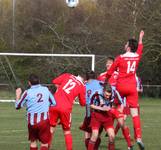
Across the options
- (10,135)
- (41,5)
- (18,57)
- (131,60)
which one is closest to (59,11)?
(41,5)

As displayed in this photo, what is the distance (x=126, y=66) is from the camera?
1235cm

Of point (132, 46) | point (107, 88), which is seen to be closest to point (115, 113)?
point (107, 88)

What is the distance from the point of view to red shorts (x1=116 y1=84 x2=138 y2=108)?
1246 centimetres

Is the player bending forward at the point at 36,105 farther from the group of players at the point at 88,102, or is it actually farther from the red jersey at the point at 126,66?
the red jersey at the point at 126,66

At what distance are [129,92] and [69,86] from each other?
1.33 metres

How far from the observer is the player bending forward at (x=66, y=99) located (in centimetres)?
1201

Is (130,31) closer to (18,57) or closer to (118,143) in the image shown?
(18,57)

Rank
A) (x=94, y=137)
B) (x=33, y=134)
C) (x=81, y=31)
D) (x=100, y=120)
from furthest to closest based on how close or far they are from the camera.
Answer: (x=81, y=31) → (x=100, y=120) → (x=94, y=137) → (x=33, y=134)

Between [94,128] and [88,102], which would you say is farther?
[88,102]

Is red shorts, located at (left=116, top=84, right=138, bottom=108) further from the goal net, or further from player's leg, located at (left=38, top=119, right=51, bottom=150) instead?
the goal net

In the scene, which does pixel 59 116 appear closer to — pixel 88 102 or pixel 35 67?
pixel 88 102

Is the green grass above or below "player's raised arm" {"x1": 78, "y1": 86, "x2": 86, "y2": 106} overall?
below

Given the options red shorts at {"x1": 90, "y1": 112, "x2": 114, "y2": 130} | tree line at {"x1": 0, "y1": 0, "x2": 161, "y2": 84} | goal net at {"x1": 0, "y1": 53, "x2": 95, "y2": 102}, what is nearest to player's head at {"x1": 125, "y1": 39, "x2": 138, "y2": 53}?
red shorts at {"x1": 90, "y1": 112, "x2": 114, "y2": 130}

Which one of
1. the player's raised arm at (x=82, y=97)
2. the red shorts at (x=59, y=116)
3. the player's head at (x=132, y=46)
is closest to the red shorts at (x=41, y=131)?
the red shorts at (x=59, y=116)
